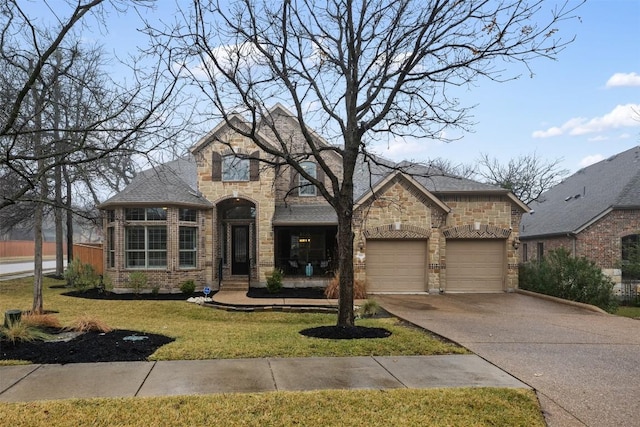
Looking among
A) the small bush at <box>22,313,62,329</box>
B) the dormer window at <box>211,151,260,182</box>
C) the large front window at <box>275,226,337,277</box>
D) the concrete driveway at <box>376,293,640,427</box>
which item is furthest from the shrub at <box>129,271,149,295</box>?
the concrete driveway at <box>376,293,640,427</box>

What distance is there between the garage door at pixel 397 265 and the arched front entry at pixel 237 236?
5.16 m

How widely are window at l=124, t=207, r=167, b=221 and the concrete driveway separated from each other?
8.86 m

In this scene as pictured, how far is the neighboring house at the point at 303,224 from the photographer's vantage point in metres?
17.9

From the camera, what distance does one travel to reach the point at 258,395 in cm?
527

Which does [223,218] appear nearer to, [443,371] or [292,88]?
[292,88]

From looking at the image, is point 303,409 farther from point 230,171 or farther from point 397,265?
point 230,171

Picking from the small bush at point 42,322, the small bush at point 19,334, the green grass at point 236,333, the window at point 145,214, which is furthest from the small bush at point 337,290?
the small bush at point 19,334

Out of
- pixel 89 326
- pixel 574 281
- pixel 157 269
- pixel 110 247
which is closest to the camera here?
pixel 89 326

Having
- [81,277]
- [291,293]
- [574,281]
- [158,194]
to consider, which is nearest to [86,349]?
[291,293]

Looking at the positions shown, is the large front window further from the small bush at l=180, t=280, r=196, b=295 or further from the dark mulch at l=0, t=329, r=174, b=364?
the dark mulch at l=0, t=329, r=174, b=364

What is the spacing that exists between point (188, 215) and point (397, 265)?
27.5 ft

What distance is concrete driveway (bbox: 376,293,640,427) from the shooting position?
532cm

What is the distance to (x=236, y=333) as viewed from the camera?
927 cm

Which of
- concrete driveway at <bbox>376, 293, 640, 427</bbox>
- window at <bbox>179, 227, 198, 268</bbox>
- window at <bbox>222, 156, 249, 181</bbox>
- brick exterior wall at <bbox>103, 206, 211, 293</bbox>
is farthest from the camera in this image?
window at <bbox>222, 156, 249, 181</bbox>
